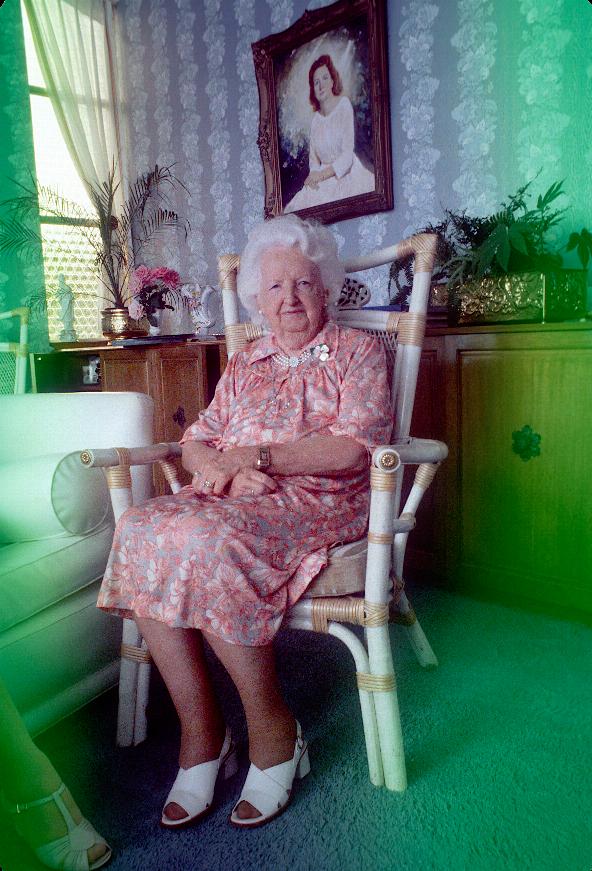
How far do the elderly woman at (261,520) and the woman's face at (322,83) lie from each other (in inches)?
57.7

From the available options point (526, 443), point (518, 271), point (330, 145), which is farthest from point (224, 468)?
point (330, 145)

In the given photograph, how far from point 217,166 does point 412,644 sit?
261 cm

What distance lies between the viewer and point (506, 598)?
1.99 metres

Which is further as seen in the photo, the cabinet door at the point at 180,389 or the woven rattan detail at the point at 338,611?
the cabinet door at the point at 180,389

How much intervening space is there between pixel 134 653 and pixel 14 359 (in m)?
1.86

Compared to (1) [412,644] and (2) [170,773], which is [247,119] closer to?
(1) [412,644]

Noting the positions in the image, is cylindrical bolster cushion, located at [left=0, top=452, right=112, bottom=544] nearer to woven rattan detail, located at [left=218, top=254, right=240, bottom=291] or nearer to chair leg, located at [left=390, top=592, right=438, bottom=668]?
woven rattan detail, located at [left=218, top=254, right=240, bottom=291]

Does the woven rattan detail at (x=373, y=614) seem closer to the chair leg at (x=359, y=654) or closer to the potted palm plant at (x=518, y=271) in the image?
the chair leg at (x=359, y=654)

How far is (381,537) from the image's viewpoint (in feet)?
3.86

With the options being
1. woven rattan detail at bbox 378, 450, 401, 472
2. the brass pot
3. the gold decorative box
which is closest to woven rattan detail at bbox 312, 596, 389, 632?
woven rattan detail at bbox 378, 450, 401, 472

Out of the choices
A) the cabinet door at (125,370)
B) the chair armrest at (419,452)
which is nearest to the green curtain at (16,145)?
the cabinet door at (125,370)

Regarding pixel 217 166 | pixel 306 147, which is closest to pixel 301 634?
pixel 306 147

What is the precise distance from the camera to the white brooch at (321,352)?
1.50 meters

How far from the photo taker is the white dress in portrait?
264 centimetres
